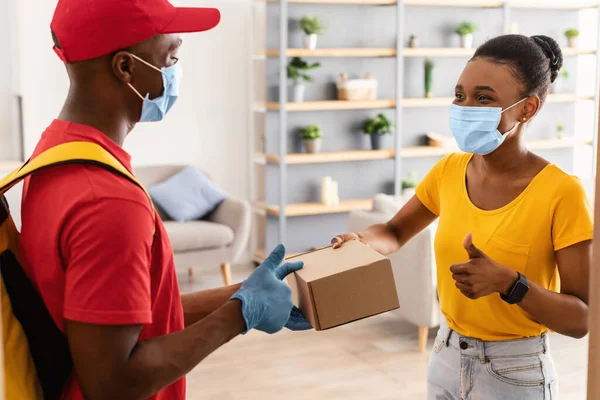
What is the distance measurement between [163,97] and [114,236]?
0.34 m

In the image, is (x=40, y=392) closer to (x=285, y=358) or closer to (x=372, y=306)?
(x=372, y=306)

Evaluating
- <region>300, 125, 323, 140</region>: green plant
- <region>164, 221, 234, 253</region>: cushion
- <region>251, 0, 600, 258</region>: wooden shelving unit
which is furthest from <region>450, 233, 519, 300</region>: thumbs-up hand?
<region>300, 125, 323, 140</region>: green plant

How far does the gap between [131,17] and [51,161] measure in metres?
0.25

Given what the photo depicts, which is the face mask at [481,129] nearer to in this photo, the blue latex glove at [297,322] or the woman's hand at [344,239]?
the woman's hand at [344,239]

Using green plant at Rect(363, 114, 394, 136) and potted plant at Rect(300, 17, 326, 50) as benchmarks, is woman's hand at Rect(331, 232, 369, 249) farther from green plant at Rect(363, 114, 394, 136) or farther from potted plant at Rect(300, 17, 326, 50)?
Result: green plant at Rect(363, 114, 394, 136)

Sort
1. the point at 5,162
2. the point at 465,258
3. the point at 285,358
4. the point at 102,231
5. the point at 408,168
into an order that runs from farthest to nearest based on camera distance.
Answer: the point at 408,168, the point at 5,162, the point at 285,358, the point at 465,258, the point at 102,231

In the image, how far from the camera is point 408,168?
21.0 feet

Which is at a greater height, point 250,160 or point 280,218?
point 250,160

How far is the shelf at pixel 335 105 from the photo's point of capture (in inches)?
218

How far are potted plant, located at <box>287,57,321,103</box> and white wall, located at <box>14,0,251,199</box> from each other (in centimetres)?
49

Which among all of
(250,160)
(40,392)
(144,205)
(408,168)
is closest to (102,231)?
(144,205)

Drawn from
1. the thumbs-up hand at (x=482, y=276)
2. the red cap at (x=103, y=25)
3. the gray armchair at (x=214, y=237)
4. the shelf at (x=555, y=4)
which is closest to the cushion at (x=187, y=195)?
the gray armchair at (x=214, y=237)

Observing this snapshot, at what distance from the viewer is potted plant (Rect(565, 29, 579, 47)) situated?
668 centimetres

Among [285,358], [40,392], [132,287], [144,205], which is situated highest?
[144,205]
